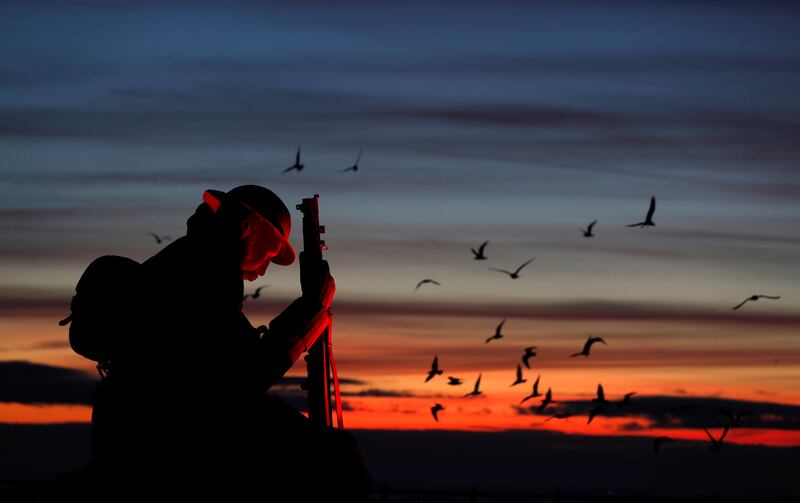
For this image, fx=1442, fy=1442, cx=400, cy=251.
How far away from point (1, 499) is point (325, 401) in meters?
6.84

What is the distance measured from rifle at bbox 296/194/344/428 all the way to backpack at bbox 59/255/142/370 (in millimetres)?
966

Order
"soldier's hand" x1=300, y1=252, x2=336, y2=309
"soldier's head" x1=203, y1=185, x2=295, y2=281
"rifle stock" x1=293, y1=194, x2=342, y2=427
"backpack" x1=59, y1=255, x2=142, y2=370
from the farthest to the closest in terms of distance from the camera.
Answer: "rifle stock" x1=293, y1=194, x2=342, y2=427, "soldier's hand" x1=300, y1=252, x2=336, y2=309, "soldier's head" x1=203, y1=185, x2=295, y2=281, "backpack" x1=59, y1=255, x2=142, y2=370

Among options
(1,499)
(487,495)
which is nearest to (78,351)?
(1,499)

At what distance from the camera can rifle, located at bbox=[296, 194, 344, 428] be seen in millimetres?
7422

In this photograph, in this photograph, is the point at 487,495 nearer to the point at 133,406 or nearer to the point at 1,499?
the point at 1,499

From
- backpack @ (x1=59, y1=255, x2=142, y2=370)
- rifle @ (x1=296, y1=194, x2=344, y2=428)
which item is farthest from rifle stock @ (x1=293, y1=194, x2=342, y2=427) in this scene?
backpack @ (x1=59, y1=255, x2=142, y2=370)

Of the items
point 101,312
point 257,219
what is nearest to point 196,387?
point 101,312

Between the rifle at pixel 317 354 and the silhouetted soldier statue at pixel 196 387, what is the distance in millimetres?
504

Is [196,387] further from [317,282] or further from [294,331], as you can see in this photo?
[317,282]

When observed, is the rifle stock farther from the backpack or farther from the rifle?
the backpack

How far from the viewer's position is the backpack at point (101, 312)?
6812mm

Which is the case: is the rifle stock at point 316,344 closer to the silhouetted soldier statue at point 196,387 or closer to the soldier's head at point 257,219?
the soldier's head at point 257,219

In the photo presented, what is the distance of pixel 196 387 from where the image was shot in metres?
6.76

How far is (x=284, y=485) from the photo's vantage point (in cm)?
666
